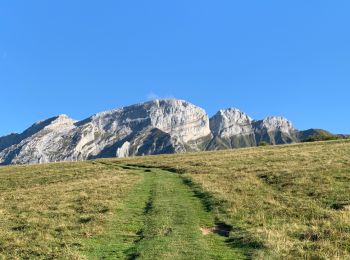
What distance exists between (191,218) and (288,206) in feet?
21.3

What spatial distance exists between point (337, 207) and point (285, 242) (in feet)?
29.0

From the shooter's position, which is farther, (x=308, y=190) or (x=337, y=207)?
(x=308, y=190)

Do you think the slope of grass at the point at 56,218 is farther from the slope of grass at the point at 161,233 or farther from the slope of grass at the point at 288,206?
the slope of grass at the point at 288,206

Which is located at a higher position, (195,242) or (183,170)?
(183,170)

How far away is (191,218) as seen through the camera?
2652 cm

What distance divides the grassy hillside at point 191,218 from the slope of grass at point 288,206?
50 mm

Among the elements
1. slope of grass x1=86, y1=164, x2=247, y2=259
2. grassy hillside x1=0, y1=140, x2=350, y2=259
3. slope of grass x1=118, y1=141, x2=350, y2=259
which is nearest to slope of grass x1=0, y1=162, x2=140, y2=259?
grassy hillside x1=0, y1=140, x2=350, y2=259

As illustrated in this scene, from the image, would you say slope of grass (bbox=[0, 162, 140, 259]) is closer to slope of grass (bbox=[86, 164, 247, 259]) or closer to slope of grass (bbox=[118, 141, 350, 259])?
slope of grass (bbox=[86, 164, 247, 259])

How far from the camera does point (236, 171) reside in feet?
163

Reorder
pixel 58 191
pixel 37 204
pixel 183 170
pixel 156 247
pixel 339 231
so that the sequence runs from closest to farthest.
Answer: pixel 156 247 → pixel 339 231 → pixel 37 204 → pixel 58 191 → pixel 183 170

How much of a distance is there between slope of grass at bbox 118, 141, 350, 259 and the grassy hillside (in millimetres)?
50

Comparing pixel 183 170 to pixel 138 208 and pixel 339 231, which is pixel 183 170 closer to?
pixel 138 208

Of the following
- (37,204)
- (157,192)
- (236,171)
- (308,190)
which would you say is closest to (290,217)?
(308,190)

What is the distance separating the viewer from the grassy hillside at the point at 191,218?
20.0 meters
